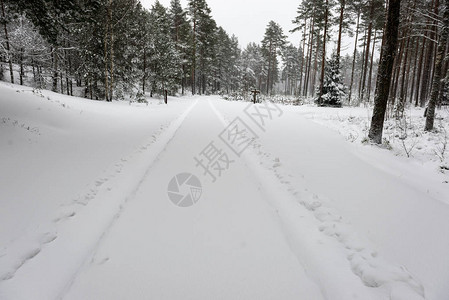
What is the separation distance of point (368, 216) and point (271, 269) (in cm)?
193

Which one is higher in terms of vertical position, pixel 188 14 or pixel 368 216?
pixel 188 14

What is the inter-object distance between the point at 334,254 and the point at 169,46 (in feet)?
85.9

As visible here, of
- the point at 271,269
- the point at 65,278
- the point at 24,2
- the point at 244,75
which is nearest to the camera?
the point at 65,278

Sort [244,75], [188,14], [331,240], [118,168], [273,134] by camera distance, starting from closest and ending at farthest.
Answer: [331,240]
[118,168]
[273,134]
[188,14]
[244,75]

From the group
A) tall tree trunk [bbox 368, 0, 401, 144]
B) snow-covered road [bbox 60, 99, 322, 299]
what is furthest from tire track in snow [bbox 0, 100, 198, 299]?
tall tree trunk [bbox 368, 0, 401, 144]

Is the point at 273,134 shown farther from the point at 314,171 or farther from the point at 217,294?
the point at 217,294

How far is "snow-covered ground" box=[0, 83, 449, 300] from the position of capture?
7.22 feet

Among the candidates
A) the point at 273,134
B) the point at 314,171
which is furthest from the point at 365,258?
the point at 273,134

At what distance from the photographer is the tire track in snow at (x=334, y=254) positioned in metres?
2.13

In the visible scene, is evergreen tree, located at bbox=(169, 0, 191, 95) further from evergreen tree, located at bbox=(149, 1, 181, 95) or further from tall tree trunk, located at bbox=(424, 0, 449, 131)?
tall tree trunk, located at bbox=(424, 0, 449, 131)

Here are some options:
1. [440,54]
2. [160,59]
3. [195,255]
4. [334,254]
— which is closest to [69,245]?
[195,255]

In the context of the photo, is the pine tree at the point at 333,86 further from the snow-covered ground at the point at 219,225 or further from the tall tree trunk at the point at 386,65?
the snow-covered ground at the point at 219,225

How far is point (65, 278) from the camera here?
2234 mm

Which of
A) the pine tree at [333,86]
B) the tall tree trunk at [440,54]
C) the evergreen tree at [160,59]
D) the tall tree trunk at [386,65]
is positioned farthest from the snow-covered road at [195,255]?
the evergreen tree at [160,59]
